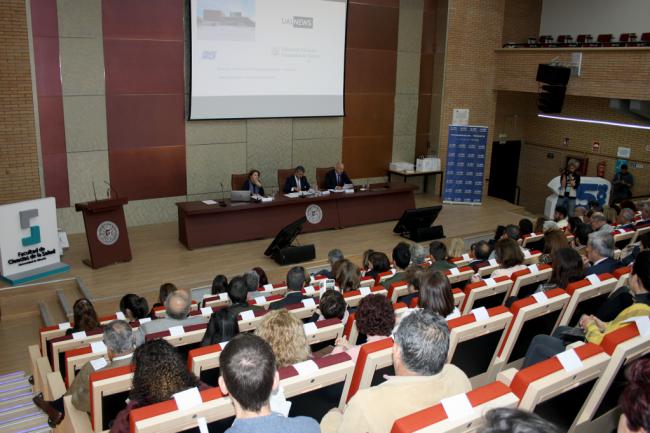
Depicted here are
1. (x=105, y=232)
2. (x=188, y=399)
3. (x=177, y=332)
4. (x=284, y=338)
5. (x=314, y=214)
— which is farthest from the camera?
(x=314, y=214)

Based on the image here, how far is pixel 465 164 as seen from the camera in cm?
1336

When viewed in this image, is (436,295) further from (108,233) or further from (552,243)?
(108,233)

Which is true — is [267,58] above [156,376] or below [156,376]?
above

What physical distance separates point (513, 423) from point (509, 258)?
164 inches

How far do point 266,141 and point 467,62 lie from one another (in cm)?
530

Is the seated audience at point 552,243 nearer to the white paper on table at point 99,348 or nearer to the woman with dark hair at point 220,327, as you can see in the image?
the woman with dark hair at point 220,327

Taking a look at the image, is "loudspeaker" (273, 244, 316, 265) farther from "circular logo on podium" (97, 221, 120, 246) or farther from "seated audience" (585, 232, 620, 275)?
"seated audience" (585, 232, 620, 275)

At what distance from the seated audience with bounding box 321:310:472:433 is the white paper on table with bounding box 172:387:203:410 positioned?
52 cm

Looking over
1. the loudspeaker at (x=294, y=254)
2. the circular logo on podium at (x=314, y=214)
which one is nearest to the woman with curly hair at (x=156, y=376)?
the loudspeaker at (x=294, y=254)

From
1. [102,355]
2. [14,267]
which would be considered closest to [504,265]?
[102,355]

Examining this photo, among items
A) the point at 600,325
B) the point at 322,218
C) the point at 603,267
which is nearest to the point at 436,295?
the point at 600,325

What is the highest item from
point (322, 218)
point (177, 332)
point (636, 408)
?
point (636, 408)

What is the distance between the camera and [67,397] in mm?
3350

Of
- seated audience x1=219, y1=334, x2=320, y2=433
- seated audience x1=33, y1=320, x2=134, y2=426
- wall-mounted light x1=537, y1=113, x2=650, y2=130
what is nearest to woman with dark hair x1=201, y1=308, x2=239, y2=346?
seated audience x1=33, y1=320, x2=134, y2=426
